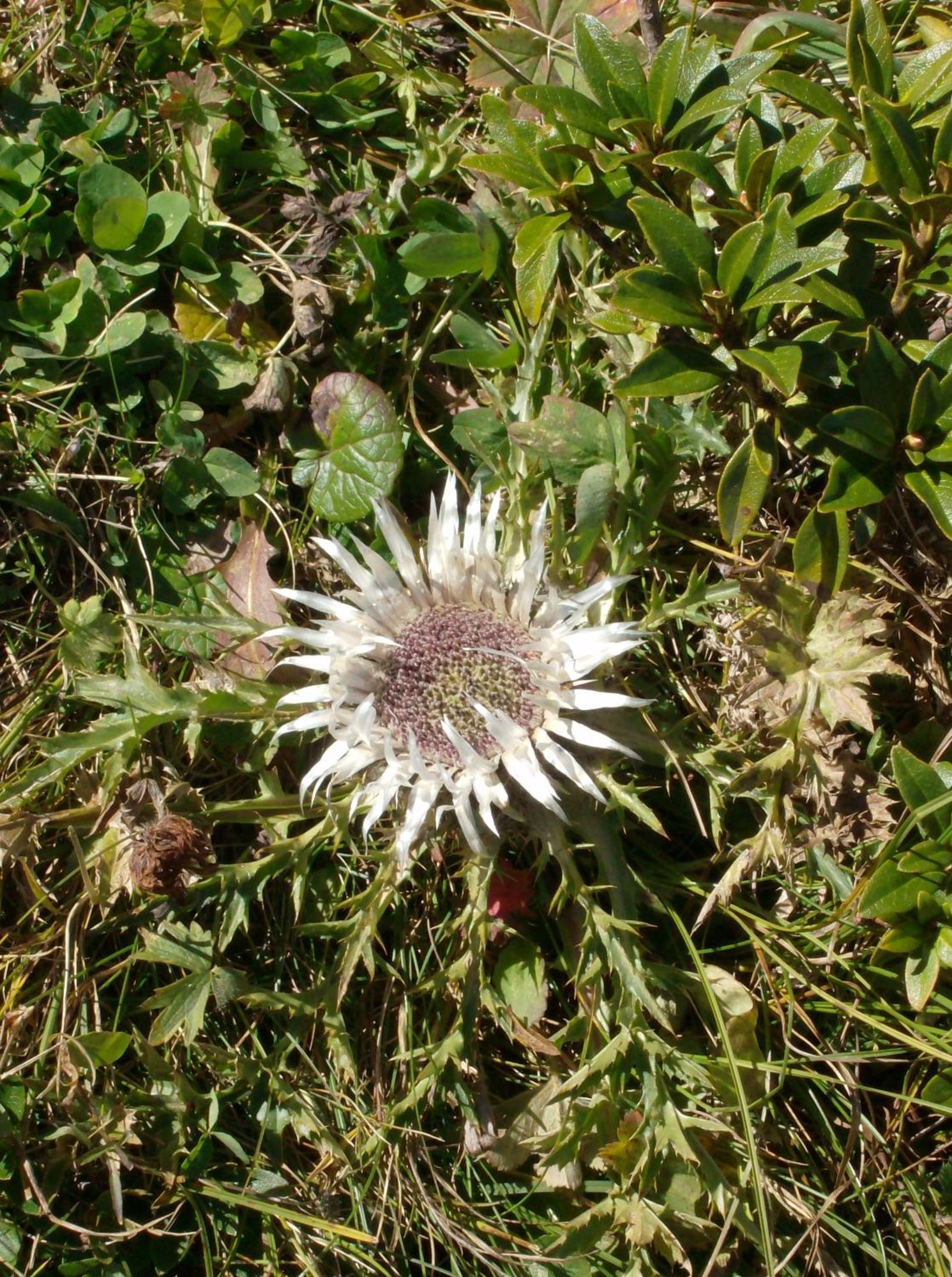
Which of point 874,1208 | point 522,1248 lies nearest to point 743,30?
point 874,1208

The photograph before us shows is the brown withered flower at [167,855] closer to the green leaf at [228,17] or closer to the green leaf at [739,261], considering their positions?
the green leaf at [739,261]

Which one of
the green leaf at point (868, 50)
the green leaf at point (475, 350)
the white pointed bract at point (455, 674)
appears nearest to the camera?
the green leaf at point (868, 50)

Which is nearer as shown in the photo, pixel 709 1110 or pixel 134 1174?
pixel 709 1110

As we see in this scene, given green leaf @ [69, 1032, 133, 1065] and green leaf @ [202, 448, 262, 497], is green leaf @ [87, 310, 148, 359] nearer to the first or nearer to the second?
green leaf @ [202, 448, 262, 497]

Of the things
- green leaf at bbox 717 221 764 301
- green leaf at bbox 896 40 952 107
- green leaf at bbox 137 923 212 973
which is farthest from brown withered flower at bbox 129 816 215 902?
green leaf at bbox 896 40 952 107

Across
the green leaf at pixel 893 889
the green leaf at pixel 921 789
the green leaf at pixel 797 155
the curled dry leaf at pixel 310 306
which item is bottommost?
the green leaf at pixel 893 889

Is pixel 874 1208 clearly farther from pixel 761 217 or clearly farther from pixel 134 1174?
pixel 761 217

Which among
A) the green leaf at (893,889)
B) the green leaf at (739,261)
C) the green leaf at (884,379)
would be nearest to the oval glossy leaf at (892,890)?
the green leaf at (893,889)
